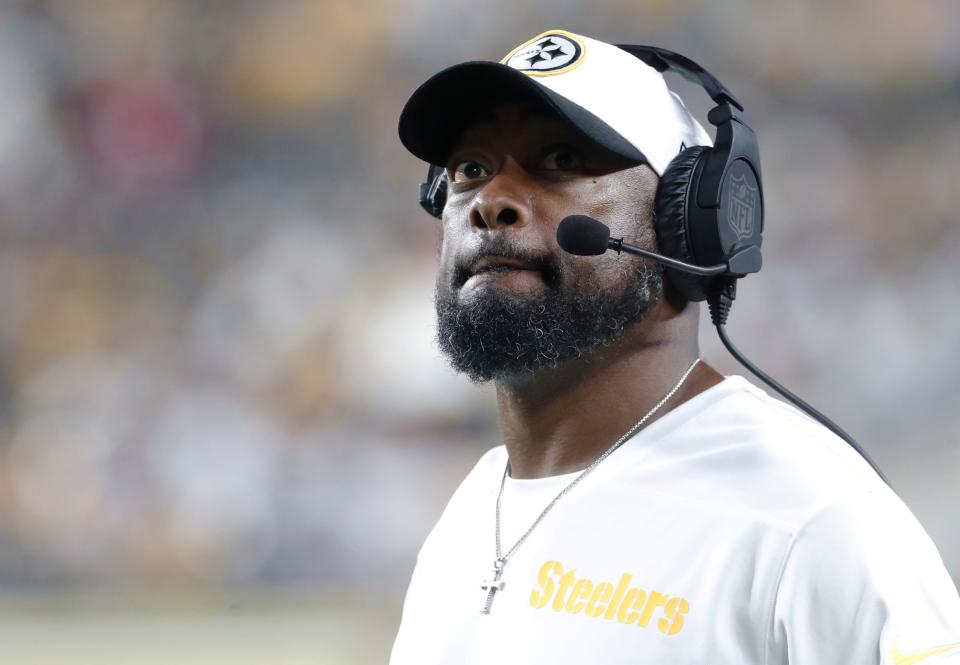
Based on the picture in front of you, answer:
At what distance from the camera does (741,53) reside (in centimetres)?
367

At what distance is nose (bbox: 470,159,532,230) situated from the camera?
3.71 feet

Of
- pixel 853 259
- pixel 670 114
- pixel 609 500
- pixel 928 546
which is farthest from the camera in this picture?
pixel 853 259

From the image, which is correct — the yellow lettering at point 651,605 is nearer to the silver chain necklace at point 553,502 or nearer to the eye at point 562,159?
the silver chain necklace at point 553,502

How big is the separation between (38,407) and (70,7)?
131 centimetres

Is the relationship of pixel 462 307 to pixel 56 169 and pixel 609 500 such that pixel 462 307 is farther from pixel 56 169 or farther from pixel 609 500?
pixel 56 169

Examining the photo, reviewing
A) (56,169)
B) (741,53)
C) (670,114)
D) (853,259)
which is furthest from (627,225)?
(56,169)

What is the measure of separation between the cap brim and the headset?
0.19ft

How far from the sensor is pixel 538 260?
112cm

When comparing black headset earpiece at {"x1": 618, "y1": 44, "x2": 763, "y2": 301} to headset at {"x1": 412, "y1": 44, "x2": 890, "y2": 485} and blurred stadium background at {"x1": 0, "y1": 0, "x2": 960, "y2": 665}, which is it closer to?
headset at {"x1": 412, "y1": 44, "x2": 890, "y2": 485}

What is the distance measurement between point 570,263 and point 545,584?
302mm

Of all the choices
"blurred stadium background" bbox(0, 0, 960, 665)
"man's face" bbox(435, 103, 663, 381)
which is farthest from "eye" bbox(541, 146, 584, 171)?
"blurred stadium background" bbox(0, 0, 960, 665)

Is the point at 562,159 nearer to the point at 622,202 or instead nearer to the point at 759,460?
the point at 622,202

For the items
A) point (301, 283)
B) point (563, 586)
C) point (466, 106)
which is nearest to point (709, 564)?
point (563, 586)

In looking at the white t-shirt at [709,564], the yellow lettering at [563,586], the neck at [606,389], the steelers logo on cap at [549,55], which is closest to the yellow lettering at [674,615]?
the white t-shirt at [709,564]
